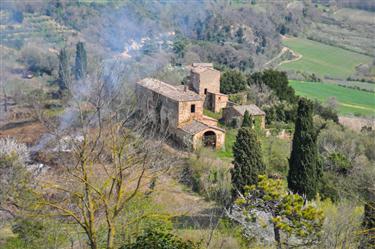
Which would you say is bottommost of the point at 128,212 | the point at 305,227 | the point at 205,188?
the point at 205,188

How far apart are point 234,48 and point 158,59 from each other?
11431 mm

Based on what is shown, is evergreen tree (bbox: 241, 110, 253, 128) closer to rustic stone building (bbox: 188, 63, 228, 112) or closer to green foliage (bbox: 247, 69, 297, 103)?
rustic stone building (bbox: 188, 63, 228, 112)

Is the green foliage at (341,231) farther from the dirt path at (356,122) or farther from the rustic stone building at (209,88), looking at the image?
the dirt path at (356,122)

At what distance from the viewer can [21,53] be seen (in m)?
50.7

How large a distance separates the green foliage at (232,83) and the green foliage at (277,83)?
3.87ft

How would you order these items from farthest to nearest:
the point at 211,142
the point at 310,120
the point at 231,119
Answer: the point at 231,119, the point at 211,142, the point at 310,120

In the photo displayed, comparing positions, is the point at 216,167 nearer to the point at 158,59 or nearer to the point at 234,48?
the point at 158,59

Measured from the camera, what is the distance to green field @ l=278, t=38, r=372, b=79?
49400 mm

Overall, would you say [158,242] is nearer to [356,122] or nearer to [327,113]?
[327,113]

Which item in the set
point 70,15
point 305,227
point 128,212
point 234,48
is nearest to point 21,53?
point 70,15

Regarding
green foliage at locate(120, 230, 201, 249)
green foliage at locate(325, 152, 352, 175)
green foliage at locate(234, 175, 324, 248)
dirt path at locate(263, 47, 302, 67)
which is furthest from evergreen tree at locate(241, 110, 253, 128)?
dirt path at locate(263, 47, 302, 67)

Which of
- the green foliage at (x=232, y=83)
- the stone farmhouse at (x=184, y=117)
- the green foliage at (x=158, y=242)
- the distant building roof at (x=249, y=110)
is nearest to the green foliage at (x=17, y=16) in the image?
the green foliage at (x=232, y=83)

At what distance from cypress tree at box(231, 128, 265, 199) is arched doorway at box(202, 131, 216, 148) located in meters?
6.11

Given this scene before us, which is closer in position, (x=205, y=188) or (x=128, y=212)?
(x=128, y=212)
